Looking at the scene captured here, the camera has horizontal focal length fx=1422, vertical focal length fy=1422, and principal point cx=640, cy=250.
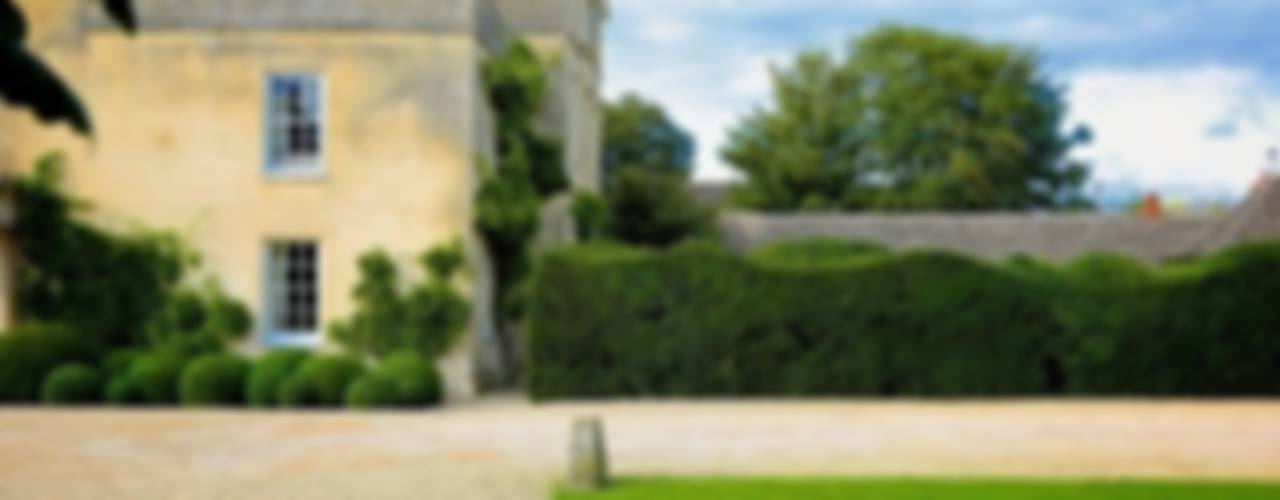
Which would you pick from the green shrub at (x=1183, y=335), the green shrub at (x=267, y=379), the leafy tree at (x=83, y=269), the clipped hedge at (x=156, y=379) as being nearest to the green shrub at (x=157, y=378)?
the clipped hedge at (x=156, y=379)

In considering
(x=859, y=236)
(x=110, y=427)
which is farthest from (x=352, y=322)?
(x=859, y=236)

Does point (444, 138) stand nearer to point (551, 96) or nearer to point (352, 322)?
point (352, 322)

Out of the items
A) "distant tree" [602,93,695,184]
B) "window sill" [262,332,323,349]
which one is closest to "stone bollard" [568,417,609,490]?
"window sill" [262,332,323,349]

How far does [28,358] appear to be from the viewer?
18281mm

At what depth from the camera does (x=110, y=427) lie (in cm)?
1519

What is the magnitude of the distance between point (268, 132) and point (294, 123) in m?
0.39

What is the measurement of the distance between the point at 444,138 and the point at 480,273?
230 centimetres

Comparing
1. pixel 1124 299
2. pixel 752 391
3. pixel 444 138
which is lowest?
pixel 752 391

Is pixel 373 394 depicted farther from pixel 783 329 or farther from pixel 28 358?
pixel 783 329

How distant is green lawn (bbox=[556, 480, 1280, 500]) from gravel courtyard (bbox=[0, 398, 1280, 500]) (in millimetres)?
705

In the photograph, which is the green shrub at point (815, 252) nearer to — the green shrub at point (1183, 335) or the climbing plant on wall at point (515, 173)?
the green shrub at point (1183, 335)

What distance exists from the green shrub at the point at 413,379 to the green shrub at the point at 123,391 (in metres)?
3.11

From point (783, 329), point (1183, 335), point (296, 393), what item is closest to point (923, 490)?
point (783, 329)

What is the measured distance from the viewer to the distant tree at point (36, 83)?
607 centimetres
